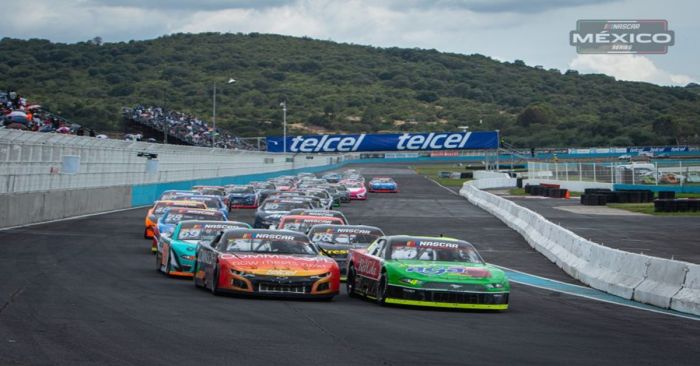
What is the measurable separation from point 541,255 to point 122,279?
1330 centimetres

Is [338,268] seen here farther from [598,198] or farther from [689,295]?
[598,198]

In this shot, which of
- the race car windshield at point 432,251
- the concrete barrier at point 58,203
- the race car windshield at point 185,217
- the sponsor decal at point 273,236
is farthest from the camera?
the concrete barrier at point 58,203

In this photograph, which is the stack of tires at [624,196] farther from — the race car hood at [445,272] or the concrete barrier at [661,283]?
the race car hood at [445,272]

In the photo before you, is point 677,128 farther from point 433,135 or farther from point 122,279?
point 122,279

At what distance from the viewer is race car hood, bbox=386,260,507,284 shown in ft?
51.4

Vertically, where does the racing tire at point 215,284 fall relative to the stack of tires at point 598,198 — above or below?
below

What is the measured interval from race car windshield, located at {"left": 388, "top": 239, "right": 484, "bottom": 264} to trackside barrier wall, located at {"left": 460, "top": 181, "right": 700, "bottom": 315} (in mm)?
2961

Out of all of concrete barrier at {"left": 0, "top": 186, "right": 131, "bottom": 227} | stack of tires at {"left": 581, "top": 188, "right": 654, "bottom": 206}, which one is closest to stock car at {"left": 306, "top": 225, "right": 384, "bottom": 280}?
concrete barrier at {"left": 0, "top": 186, "right": 131, "bottom": 227}

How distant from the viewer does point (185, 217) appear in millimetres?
25125

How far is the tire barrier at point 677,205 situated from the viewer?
155 feet

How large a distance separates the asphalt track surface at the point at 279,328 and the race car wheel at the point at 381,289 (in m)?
0.32

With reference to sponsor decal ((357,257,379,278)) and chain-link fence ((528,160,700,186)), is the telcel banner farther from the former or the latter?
sponsor decal ((357,257,379,278))

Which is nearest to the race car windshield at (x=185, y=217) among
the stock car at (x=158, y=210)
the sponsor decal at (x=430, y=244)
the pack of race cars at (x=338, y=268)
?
the stock car at (x=158, y=210)

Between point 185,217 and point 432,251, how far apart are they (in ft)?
31.6
